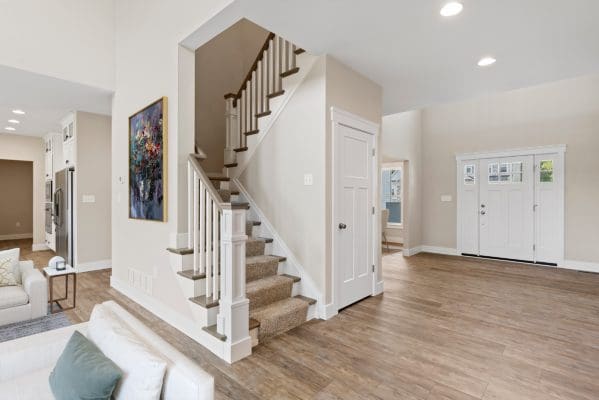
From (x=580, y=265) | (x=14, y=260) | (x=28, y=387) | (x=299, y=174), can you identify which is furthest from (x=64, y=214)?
(x=580, y=265)

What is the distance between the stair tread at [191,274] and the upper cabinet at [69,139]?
389 cm

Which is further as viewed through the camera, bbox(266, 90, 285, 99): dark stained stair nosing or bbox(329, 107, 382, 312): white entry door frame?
bbox(266, 90, 285, 99): dark stained stair nosing

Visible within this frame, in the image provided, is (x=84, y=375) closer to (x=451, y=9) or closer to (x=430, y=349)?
(x=430, y=349)

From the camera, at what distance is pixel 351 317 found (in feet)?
10.5

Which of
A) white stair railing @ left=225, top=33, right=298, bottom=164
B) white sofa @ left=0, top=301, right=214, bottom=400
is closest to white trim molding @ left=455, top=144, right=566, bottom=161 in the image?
white stair railing @ left=225, top=33, right=298, bottom=164

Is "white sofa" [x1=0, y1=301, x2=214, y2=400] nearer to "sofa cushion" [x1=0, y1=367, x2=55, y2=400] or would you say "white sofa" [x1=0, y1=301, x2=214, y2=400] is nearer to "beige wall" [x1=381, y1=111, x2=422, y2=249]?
"sofa cushion" [x1=0, y1=367, x2=55, y2=400]

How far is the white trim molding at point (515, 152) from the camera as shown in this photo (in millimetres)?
5527

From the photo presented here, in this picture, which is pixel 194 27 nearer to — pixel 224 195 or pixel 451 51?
pixel 224 195

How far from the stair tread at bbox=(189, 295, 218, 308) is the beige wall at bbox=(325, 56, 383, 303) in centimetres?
115

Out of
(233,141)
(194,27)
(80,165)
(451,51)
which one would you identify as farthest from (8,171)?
(451,51)

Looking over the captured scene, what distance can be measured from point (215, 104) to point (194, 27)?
101 inches

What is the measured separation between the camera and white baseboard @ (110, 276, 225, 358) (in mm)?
2471

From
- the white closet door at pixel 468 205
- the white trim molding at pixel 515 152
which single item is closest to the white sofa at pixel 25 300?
the white closet door at pixel 468 205

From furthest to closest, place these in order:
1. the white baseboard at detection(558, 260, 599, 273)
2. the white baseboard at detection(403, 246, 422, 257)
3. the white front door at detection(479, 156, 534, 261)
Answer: the white baseboard at detection(403, 246, 422, 257), the white front door at detection(479, 156, 534, 261), the white baseboard at detection(558, 260, 599, 273)
